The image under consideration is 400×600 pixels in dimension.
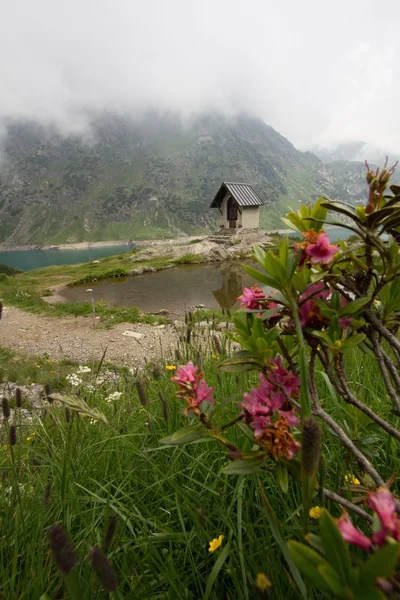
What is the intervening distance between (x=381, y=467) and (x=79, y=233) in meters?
152

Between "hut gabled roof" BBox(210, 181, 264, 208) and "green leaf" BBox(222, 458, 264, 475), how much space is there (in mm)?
30883

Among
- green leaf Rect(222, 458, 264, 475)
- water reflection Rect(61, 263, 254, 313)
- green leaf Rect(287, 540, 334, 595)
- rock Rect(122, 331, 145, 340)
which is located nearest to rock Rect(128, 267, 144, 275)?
water reflection Rect(61, 263, 254, 313)

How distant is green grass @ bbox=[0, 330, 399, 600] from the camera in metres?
1.22

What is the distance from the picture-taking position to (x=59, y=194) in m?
159

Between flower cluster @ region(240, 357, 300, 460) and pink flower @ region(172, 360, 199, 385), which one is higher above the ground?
pink flower @ region(172, 360, 199, 385)

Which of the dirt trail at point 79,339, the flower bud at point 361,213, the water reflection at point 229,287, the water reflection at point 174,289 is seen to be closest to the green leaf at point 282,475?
the flower bud at point 361,213

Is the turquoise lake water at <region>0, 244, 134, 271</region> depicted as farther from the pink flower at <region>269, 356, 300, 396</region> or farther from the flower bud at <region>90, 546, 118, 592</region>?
the flower bud at <region>90, 546, 118, 592</region>

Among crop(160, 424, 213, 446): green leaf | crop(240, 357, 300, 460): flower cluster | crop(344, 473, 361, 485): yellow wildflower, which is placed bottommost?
crop(344, 473, 361, 485): yellow wildflower

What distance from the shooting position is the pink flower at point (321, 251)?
1057mm

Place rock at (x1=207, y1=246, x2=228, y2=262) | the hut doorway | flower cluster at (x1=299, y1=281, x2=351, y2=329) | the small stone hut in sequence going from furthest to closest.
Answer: the hut doorway
the small stone hut
rock at (x1=207, y1=246, x2=228, y2=262)
flower cluster at (x1=299, y1=281, x2=351, y2=329)

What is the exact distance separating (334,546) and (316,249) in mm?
805

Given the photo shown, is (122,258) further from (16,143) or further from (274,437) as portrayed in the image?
(16,143)

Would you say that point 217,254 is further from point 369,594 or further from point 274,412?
point 369,594

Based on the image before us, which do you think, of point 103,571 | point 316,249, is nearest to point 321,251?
point 316,249
